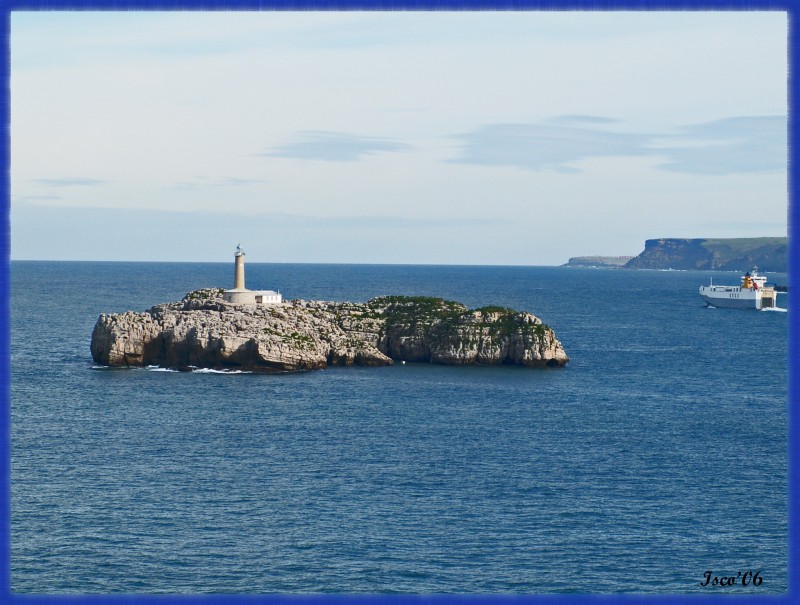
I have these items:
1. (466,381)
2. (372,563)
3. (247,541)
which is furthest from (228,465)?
(466,381)

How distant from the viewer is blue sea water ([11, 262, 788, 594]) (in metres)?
45.9

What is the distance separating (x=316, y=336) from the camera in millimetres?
110688

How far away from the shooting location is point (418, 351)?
115 m

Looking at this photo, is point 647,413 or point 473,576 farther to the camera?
point 647,413

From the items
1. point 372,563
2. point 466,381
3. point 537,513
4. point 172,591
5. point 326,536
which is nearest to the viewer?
point 172,591

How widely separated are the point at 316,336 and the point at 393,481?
5157 cm

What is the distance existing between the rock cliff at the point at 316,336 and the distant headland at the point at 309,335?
A: 0.10 metres

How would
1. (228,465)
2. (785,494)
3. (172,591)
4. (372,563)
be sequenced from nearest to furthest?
(172,591), (372,563), (785,494), (228,465)

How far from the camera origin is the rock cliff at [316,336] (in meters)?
104

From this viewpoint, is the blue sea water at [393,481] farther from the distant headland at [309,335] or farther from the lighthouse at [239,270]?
the lighthouse at [239,270]

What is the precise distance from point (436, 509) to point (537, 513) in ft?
17.5

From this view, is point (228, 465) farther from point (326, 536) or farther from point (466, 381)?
point (466, 381)
